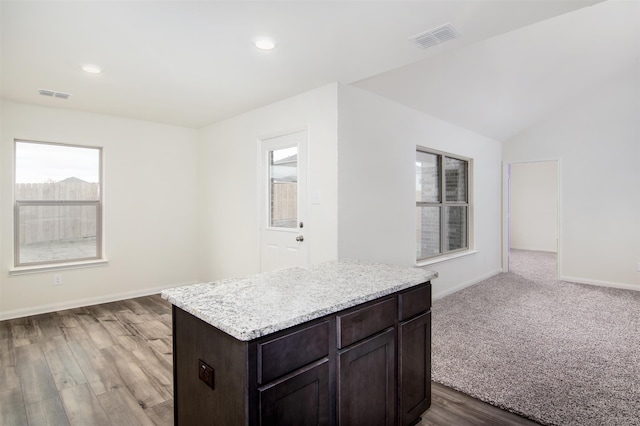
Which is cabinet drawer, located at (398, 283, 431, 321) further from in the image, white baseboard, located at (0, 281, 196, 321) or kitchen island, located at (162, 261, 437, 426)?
white baseboard, located at (0, 281, 196, 321)

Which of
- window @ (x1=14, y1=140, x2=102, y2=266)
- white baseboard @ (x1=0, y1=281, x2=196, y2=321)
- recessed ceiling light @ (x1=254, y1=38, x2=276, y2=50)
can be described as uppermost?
recessed ceiling light @ (x1=254, y1=38, x2=276, y2=50)

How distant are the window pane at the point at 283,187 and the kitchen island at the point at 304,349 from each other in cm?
183

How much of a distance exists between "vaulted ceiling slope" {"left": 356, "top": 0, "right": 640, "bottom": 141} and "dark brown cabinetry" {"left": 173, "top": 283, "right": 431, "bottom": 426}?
2.47 m

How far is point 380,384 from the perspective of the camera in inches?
66.3

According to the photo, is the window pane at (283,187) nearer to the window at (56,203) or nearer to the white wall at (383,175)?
the white wall at (383,175)

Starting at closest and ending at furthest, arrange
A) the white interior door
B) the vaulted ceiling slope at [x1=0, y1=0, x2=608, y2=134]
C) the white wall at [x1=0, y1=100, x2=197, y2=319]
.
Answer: the vaulted ceiling slope at [x1=0, y1=0, x2=608, y2=134]
the white interior door
the white wall at [x1=0, y1=100, x2=197, y2=319]

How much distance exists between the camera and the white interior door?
142 inches

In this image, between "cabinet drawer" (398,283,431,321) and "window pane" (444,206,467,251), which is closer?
"cabinet drawer" (398,283,431,321)

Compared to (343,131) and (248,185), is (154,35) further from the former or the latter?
(248,185)

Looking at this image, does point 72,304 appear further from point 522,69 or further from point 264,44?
point 522,69

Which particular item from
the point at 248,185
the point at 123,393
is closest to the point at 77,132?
the point at 248,185

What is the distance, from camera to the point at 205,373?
137 cm

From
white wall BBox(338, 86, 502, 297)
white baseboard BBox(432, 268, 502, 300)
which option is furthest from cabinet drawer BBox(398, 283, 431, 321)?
white baseboard BBox(432, 268, 502, 300)

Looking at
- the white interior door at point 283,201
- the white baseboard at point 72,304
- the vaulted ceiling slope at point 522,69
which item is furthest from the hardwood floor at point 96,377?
the vaulted ceiling slope at point 522,69
